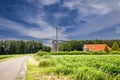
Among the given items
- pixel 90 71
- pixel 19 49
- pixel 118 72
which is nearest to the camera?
pixel 90 71

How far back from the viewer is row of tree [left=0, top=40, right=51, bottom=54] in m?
132

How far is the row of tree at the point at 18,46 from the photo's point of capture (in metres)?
132

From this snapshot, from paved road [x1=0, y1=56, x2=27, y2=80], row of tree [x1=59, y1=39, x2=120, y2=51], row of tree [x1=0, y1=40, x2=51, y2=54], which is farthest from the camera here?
row of tree [x1=0, y1=40, x2=51, y2=54]

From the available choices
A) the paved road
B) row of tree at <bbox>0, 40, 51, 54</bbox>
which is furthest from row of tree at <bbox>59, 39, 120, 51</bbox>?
the paved road

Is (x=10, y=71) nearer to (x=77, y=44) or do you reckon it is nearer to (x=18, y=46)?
(x=77, y=44)

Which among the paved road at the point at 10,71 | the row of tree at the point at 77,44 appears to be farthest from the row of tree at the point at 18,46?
the paved road at the point at 10,71

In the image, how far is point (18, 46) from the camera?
137625 millimetres

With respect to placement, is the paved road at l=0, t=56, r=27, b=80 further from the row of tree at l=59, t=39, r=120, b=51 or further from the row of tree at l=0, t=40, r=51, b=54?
the row of tree at l=0, t=40, r=51, b=54

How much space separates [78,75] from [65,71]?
2.61 metres

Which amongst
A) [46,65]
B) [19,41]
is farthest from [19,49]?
[46,65]

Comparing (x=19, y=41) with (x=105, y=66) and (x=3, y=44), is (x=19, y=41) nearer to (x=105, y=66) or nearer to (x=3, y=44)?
(x=3, y=44)

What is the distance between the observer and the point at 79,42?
129500mm

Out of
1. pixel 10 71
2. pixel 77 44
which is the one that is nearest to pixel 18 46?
pixel 77 44

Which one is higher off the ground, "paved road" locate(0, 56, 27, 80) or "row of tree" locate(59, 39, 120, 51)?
"row of tree" locate(59, 39, 120, 51)
